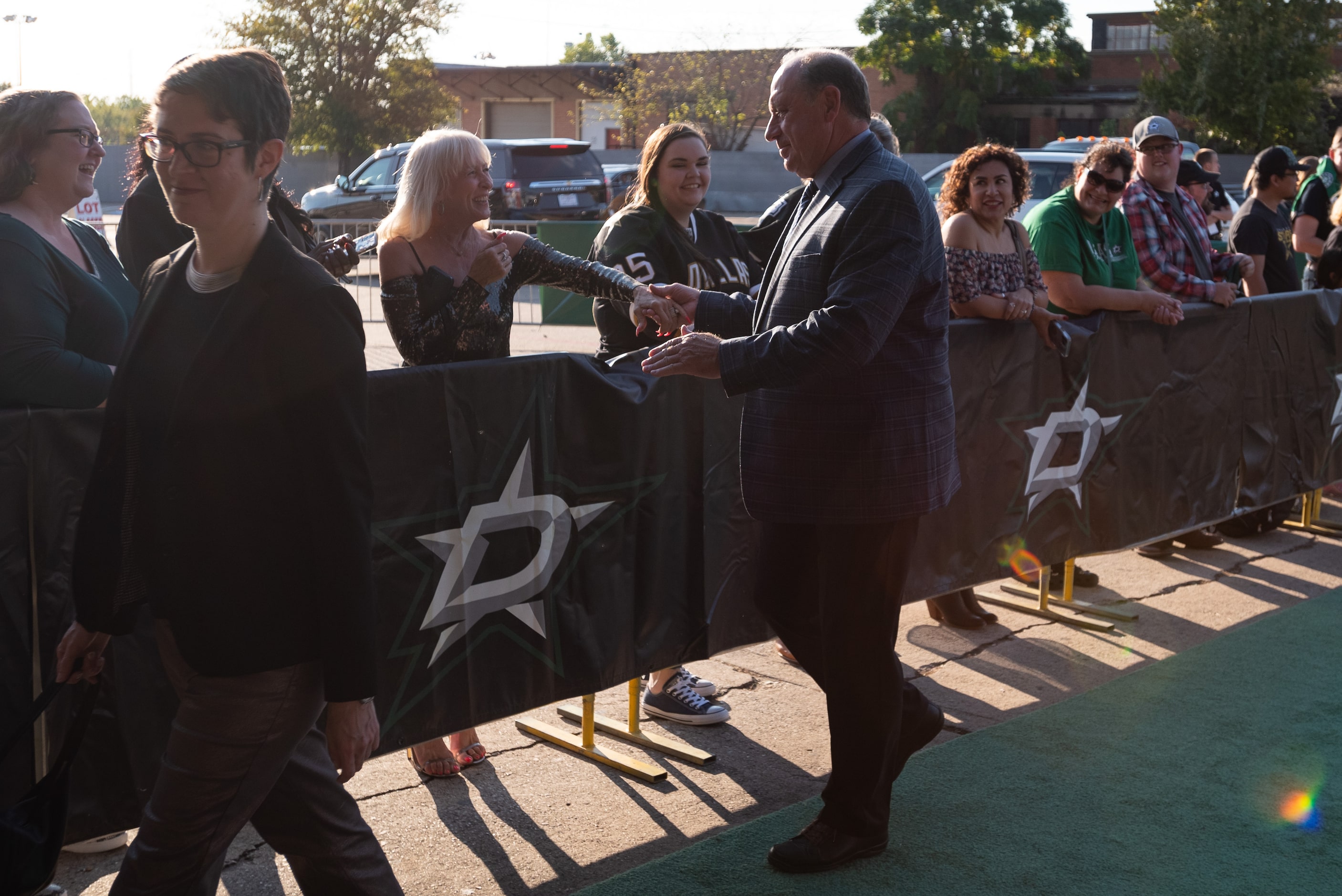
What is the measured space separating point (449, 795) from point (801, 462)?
5.31ft

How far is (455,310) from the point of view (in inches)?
156

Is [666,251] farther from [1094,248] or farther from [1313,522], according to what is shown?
[1313,522]

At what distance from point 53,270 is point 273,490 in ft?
5.55

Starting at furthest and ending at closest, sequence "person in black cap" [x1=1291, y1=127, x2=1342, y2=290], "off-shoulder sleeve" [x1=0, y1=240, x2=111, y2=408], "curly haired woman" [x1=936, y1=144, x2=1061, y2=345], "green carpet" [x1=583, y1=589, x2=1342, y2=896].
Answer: "person in black cap" [x1=1291, y1=127, x2=1342, y2=290] < "curly haired woman" [x1=936, y1=144, x2=1061, y2=345] < "green carpet" [x1=583, y1=589, x2=1342, y2=896] < "off-shoulder sleeve" [x1=0, y1=240, x2=111, y2=408]

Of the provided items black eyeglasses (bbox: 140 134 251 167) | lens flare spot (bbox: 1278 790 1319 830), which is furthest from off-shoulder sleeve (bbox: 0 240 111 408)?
lens flare spot (bbox: 1278 790 1319 830)

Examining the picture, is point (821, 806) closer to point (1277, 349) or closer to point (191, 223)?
point (191, 223)

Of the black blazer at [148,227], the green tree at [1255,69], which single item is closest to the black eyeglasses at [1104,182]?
the black blazer at [148,227]

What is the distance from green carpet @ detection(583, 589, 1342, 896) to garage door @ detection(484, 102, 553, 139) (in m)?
56.7

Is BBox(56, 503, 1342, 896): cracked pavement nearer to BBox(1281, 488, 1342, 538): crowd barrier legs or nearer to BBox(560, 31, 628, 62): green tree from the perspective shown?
BBox(1281, 488, 1342, 538): crowd barrier legs

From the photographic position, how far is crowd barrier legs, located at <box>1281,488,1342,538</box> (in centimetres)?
765

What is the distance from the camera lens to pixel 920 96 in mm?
45594

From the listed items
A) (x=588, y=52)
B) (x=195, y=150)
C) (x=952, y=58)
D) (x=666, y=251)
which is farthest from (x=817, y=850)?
(x=588, y=52)

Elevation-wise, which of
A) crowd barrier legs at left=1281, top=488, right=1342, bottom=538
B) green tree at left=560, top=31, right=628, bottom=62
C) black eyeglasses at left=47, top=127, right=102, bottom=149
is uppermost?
green tree at left=560, top=31, right=628, bottom=62

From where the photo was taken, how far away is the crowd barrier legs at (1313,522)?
7.65 m
